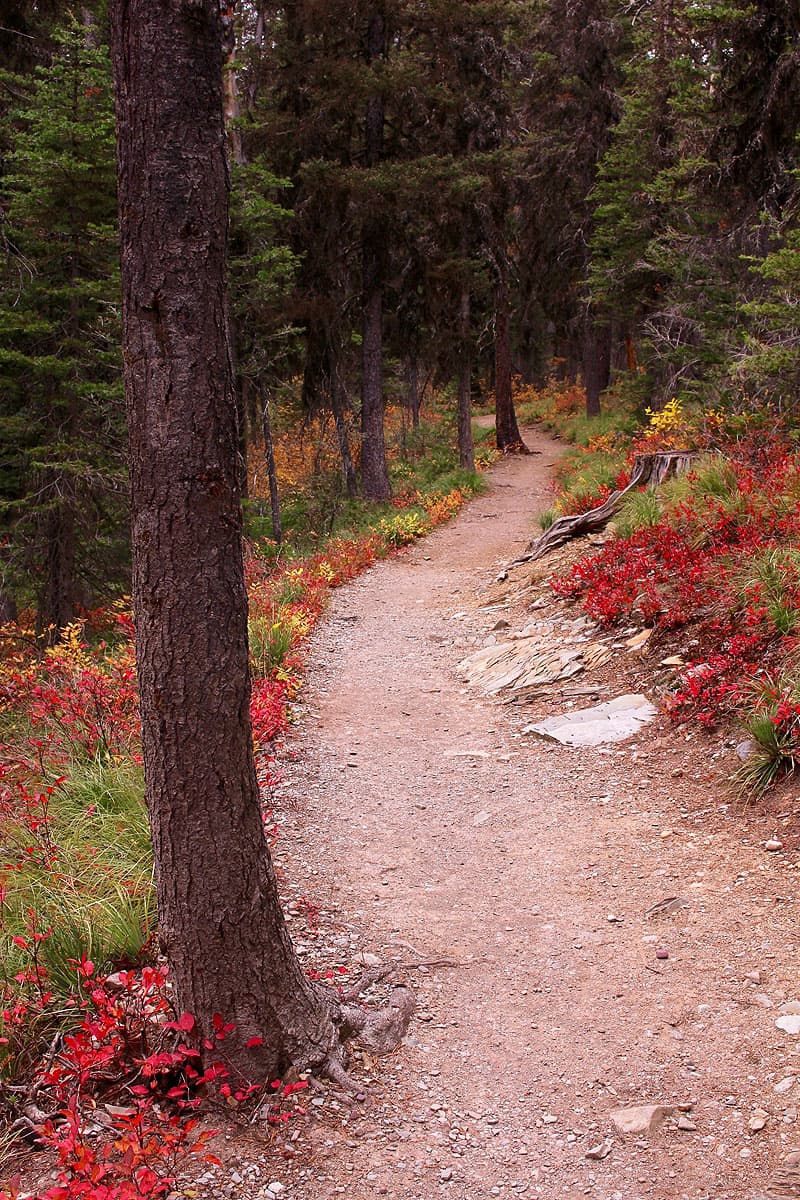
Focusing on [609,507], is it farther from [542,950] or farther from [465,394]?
[465,394]

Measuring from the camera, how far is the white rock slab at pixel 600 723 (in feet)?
21.6

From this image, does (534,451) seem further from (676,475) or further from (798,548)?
(798,548)

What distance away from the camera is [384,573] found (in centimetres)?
1357

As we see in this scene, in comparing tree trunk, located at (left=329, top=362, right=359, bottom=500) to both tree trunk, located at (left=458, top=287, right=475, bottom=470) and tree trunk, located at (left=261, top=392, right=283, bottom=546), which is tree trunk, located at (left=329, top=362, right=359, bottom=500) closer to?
tree trunk, located at (left=261, top=392, right=283, bottom=546)

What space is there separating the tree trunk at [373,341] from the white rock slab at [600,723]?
39.5 feet

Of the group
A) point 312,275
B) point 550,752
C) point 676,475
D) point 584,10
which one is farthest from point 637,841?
point 584,10

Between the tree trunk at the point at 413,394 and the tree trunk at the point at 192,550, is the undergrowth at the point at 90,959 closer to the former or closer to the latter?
the tree trunk at the point at 192,550

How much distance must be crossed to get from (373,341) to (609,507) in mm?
9185

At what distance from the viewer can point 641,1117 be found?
3.15 meters

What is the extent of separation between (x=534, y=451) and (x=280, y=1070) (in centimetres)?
2315

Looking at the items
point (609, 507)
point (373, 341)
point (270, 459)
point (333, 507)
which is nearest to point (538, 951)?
point (609, 507)

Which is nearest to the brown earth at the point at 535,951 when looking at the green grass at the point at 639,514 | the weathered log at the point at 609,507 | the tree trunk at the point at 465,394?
the green grass at the point at 639,514

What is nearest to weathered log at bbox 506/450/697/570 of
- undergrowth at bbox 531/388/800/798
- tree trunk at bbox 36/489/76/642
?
undergrowth at bbox 531/388/800/798

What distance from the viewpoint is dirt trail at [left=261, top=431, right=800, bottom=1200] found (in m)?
3.04
